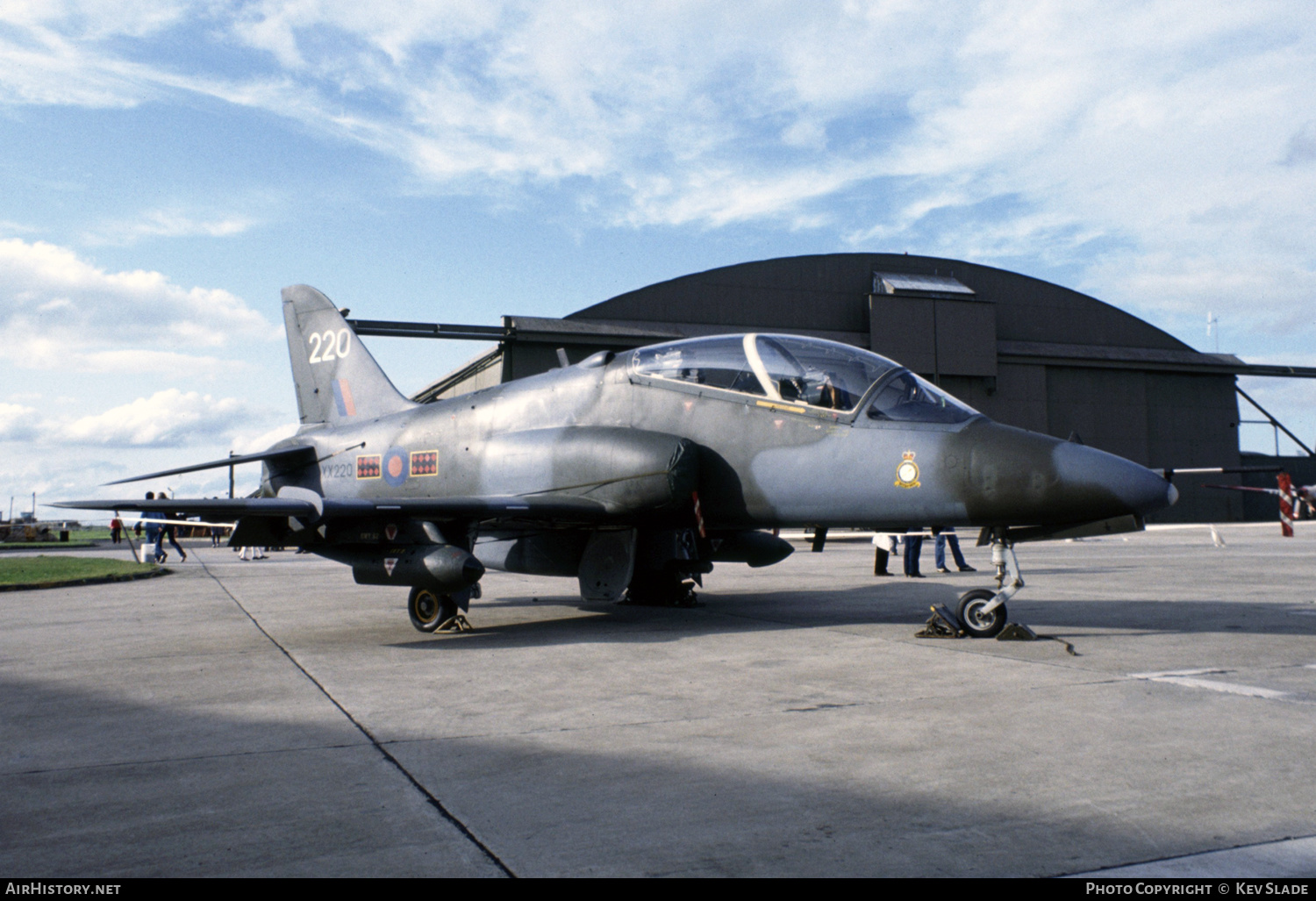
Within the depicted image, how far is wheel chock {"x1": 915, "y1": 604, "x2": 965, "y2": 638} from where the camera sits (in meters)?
7.71

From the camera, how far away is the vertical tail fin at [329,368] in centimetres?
1255

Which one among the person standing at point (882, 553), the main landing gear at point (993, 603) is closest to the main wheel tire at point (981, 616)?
the main landing gear at point (993, 603)

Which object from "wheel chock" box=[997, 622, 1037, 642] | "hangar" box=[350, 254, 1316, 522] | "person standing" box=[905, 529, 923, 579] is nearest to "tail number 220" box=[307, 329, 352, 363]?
"wheel chock" box=[997, 622, 1037, 642]

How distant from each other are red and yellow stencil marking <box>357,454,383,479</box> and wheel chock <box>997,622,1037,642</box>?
294 inches

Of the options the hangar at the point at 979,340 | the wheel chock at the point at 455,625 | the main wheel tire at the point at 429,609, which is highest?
the hangar at the point at 979,340

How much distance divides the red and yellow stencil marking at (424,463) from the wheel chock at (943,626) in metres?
5.78

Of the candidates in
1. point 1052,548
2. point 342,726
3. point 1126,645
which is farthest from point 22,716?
point 1052,548

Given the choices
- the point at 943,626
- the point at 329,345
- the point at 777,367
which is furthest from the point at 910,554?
the point at 329,345

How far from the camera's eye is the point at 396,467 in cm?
1093

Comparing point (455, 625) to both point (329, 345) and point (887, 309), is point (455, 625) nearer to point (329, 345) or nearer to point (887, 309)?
point (329, 345)

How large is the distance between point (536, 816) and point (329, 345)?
11151 mm

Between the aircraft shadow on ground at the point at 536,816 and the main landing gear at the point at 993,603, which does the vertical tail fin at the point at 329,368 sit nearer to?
the main landing gear at the point at 993,603

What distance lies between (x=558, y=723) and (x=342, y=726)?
1.19m
